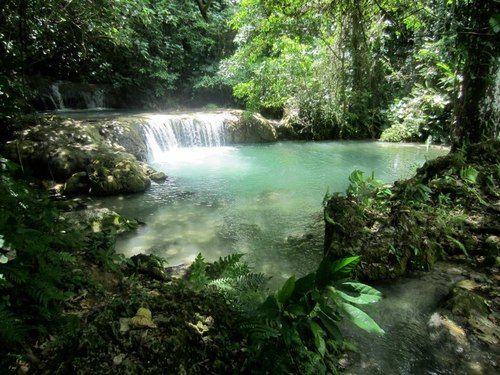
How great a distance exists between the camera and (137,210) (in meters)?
6.61

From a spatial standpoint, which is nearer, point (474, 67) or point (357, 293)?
point (357, 293)

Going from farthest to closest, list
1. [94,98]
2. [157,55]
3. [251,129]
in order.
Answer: [157,55], [94,98], [251,129]

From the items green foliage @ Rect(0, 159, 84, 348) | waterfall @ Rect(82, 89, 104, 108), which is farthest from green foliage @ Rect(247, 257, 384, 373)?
waterfall @ Rect(82, 89, 104, 108)

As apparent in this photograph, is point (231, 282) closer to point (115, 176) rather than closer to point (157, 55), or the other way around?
point (115, 176)

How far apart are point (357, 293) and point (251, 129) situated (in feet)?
40.9

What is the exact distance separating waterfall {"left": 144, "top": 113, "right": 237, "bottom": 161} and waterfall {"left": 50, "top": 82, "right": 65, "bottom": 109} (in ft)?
14.9

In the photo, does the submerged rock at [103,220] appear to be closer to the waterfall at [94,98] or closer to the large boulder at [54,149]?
the large boulder at [54,149]

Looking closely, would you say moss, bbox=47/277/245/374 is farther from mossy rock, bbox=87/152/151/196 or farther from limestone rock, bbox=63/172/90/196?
limestone rock, bbox=63/172/90/196

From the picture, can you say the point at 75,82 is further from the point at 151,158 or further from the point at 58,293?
the point at 58,293

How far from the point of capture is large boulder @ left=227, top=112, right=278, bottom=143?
13914 mm

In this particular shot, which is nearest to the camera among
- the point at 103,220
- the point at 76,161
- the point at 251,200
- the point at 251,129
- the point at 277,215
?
the point at 103,220

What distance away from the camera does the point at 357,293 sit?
2146mm

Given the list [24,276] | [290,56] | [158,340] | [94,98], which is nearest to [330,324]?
[158,340]

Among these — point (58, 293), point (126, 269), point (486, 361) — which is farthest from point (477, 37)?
point (58, 293)
